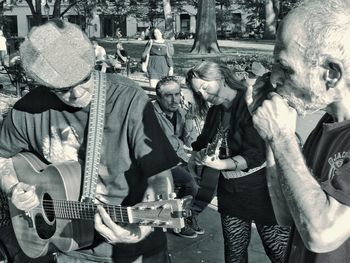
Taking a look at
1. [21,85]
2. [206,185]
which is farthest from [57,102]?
[21,85]

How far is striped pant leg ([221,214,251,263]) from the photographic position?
3.52 m

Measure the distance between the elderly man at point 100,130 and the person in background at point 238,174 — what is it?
0.95 m

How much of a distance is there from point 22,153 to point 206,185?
54.8 inches

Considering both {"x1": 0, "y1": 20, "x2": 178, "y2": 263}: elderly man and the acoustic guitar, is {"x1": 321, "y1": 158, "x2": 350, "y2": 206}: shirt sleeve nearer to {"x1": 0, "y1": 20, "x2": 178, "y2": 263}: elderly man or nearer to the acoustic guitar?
the acoustic guitar

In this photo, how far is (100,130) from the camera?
2.42 meters

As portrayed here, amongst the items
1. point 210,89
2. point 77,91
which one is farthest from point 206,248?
point 77,91

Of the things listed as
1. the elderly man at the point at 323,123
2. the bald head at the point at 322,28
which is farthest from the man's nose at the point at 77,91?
the bald head at the point at 322,28

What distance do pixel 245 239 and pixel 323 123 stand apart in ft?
6.02

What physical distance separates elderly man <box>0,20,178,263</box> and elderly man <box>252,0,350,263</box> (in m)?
0.68

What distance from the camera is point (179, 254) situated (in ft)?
15.6

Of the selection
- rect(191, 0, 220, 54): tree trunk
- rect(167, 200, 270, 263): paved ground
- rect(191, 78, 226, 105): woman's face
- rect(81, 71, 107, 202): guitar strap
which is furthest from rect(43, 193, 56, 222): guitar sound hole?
rect(191, 0, 220, 54): tree trunk

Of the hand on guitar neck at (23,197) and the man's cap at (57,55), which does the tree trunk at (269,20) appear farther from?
the man's cap at (57,55)

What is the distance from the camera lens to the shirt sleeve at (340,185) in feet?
5.11

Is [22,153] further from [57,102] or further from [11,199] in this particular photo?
[57,102]
